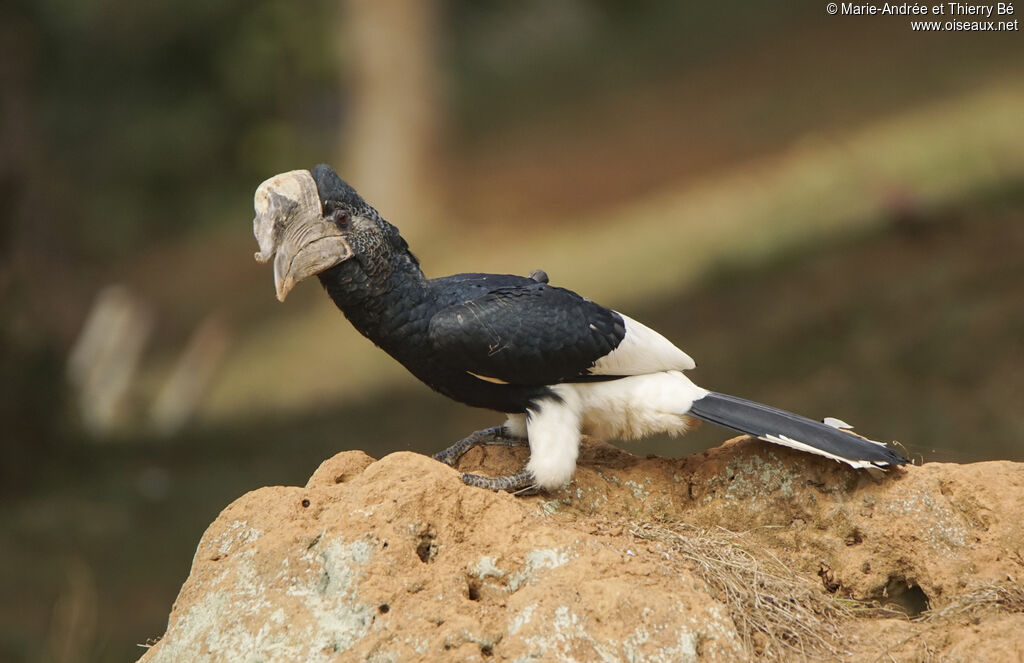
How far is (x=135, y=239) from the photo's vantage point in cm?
1153

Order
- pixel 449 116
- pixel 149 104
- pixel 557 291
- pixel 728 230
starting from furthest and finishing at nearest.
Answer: pixel 149 104, pixel 449 116, pixel 728 230, pixel 557 291

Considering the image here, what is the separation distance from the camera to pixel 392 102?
10.9 m

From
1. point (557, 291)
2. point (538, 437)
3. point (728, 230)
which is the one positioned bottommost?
point (538, 437)

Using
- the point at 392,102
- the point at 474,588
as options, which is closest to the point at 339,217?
the point at 474,588

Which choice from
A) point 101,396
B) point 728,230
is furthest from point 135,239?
point 728,230

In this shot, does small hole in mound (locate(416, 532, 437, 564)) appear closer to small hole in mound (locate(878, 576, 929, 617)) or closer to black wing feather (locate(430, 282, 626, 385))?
black wing feather (locate(430, 282, 626, 385))

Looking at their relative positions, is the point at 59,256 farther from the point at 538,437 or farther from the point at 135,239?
the point at 538,437

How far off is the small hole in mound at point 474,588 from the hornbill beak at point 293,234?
143 centimetres

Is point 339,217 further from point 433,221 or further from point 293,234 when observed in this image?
point 433,221

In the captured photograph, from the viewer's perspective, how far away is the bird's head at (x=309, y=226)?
4.44 m

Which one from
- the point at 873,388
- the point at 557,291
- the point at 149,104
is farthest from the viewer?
the point at 149,104

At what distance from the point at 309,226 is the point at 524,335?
1029mm

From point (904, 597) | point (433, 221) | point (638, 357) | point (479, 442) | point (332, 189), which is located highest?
point (433, 221)

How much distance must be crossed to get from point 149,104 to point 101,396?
3.15 m
